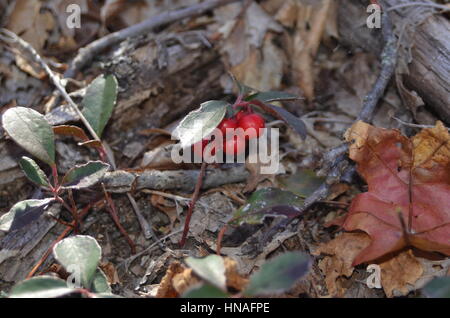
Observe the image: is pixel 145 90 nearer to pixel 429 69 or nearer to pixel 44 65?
pixel 44 65

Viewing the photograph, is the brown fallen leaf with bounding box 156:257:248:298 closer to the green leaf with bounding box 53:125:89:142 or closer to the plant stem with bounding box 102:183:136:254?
the plant stem with bounding box 102:183:136:254

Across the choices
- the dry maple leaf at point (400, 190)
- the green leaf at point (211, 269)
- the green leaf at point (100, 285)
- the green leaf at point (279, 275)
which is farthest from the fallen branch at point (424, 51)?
the green leaf at point (100, 285)

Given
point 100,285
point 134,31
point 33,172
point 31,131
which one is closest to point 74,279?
point 100,285

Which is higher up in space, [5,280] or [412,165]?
[412,165]

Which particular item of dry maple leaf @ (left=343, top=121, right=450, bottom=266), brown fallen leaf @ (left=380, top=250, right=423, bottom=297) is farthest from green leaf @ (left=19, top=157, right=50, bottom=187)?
brown fallen leaf @ (left=380, top=250, right=423, bottom=297)
